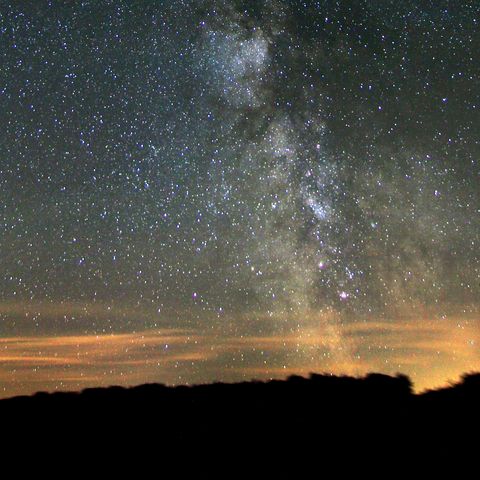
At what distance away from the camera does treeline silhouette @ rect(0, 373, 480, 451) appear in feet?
16.1

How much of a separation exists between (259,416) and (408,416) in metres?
1.71

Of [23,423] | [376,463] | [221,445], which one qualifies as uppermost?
[23,423]

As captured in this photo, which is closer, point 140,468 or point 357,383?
point 140,468

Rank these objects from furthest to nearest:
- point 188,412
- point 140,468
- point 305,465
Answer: point 188,412
point 305,465
point 140,468

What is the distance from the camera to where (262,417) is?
5.36 m

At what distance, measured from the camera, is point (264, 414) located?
5.42 meters

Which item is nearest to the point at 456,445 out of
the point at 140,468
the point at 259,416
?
the point at 259,416

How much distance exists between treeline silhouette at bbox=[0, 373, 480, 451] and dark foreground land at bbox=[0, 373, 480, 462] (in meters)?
0.01

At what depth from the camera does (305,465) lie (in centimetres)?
476

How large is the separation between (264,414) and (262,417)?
0.07m

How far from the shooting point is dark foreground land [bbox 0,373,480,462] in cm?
483

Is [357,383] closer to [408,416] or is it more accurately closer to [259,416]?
[408,416]

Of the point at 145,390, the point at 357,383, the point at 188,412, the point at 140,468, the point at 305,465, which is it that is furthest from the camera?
the point at 357,383

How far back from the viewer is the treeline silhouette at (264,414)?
4902mm
